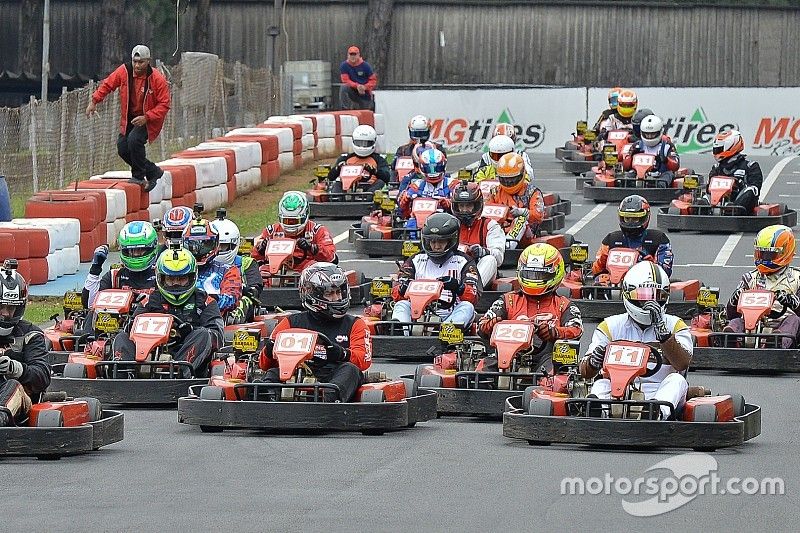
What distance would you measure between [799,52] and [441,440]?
3168 centimetres

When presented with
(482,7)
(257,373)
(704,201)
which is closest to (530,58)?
(482,7)

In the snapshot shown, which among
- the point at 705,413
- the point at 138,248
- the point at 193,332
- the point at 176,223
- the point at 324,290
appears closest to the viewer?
the point at 705,413

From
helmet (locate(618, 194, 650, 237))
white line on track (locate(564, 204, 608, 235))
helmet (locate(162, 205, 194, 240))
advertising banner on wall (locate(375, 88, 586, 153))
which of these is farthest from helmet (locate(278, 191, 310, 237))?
advertising banner on wall (locate(375, 88, 586, 153))

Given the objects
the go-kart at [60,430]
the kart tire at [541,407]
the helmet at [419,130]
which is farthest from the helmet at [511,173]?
the go-kart at [60,430]

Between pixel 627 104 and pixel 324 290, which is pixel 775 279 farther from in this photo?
pixel 627 104

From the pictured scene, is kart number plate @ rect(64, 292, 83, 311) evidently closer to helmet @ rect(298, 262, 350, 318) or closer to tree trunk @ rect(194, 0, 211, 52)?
helmet @ rect(298, 262, 350, 318)

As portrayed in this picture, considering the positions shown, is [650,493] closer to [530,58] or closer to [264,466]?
[264,466]

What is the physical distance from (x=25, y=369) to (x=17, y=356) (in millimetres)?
99

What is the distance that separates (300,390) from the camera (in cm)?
1107

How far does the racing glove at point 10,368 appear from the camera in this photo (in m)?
10.0

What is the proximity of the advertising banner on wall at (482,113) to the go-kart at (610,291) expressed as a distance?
17437 millimetres

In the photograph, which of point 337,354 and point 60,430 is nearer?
point 60,430

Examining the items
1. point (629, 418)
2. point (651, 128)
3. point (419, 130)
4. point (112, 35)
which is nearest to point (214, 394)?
point (629, 418)

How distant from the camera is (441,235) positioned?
14.6m
